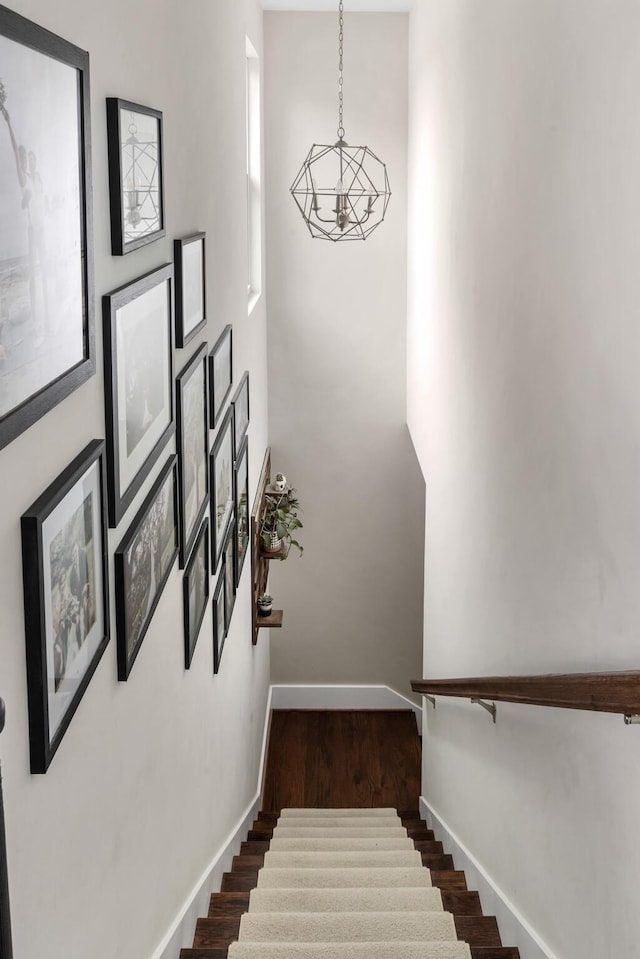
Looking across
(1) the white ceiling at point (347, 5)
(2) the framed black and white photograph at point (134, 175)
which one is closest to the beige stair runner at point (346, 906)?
(2) the framed black and white photograph at point (134, 175)

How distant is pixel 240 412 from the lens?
4434 millimetres

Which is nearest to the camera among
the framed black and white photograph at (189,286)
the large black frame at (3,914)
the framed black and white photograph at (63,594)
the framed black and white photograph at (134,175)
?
the large black frame at (3,914)

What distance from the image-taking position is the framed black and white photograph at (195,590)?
2.85 meters

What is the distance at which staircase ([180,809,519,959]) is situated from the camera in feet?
9.45

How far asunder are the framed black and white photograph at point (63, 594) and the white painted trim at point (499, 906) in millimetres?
1652

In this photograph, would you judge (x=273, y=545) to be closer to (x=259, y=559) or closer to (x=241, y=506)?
(x=259, y=559)

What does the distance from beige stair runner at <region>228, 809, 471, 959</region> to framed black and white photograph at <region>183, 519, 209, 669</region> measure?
911 millimetres

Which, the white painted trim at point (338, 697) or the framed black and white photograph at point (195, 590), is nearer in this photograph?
the framed black and white photograph at point (195, 590)

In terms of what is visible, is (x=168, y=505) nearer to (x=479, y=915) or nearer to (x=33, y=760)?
(x=33, y=760)

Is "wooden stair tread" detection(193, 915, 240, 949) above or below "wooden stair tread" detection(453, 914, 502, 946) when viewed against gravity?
above

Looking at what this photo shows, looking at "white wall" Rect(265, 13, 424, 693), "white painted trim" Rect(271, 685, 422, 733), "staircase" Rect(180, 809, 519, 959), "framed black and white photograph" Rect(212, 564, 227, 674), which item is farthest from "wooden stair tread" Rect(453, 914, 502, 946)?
"white painted trim" Rect(271, 685, 422, 733)

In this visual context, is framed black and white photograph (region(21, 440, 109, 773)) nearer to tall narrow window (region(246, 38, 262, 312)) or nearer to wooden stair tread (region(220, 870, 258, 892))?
wooden stair tread (region(220, 870, 258, 892))

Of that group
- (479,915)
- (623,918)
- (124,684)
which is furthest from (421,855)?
(124,684)

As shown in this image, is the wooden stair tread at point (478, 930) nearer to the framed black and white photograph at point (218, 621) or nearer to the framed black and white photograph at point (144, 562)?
the framed black and white photograph at point (218, 621)
